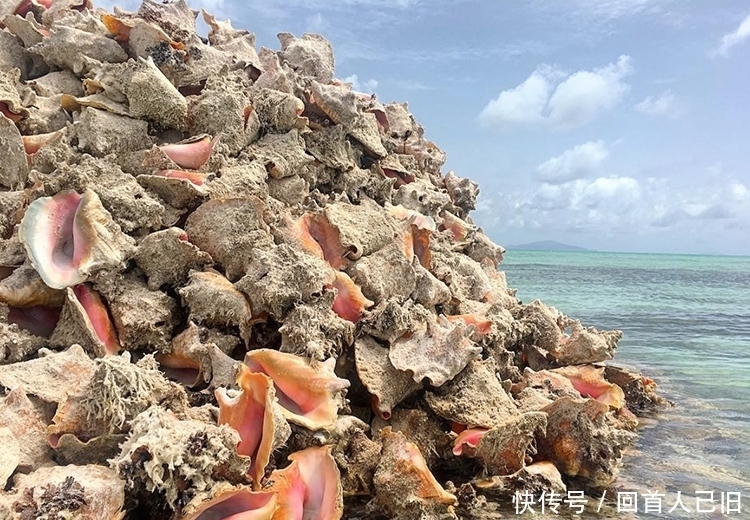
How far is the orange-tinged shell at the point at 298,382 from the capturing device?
2.72 metres

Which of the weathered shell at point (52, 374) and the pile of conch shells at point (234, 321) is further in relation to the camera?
the weathered shell at point (52, 374)

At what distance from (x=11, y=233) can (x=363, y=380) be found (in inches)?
74.4

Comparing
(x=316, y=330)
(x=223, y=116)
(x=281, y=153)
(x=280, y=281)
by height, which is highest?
(x=223, y=116)

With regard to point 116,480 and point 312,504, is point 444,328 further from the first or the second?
point 116,480

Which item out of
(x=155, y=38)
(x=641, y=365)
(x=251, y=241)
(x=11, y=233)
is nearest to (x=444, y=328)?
(x=251, y=241)

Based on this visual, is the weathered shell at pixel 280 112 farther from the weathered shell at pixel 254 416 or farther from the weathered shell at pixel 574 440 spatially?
the weathered shell at pixel 574 440

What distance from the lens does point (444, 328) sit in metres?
3.34

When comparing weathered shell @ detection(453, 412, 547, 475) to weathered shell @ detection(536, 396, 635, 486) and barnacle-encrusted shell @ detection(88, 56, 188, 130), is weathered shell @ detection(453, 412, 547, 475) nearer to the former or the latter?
weathered shell @ detection(536, 396, 635, 486)

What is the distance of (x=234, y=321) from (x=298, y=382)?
477mm

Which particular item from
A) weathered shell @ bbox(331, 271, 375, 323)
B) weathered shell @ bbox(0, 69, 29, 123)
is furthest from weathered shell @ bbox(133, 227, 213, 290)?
weathered shell @ bbox(0, 69, 29, 123)

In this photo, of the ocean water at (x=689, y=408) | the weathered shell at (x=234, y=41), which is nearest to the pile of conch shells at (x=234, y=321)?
the weathered shell at (x=234, y=41)

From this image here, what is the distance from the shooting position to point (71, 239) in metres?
3.11

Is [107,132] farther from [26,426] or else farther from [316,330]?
[26,426]

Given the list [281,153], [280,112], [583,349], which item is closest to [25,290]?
[281,153]
